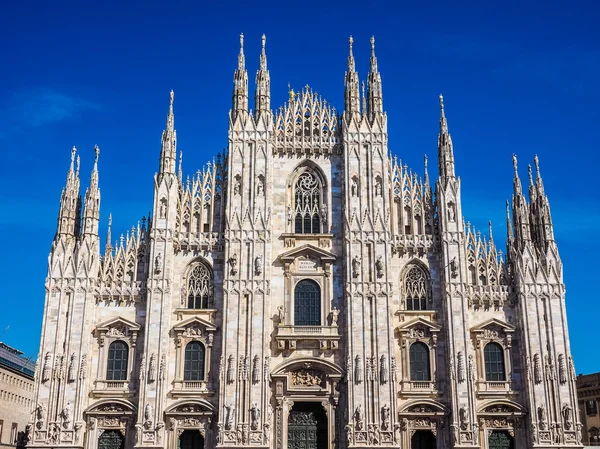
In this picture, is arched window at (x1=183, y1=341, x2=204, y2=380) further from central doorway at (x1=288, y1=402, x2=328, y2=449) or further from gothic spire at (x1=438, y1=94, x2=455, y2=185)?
gothic spire at (x1=438, y1=94, x2=455, y2=185)

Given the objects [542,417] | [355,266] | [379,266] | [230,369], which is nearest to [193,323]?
[230,369]

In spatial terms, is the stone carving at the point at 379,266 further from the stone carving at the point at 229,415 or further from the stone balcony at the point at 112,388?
the stone balcony at the point at 112,388

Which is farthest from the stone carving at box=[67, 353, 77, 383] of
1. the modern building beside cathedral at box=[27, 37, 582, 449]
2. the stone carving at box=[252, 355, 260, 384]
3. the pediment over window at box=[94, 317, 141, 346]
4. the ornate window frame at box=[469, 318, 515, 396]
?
the ornate window frame at box=[469, 318, 515, 396]

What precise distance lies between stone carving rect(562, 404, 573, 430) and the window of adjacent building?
23300 millimetres

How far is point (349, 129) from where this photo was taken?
148ft

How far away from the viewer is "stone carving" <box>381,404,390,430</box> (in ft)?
130

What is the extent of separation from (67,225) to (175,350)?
960cm

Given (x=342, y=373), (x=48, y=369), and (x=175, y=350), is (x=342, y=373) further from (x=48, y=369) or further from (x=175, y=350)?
(x=48, y=369)

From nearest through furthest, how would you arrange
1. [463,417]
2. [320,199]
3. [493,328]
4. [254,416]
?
1. [254,416]
2. [463,417]
3. [493,328]
4. [320,199]

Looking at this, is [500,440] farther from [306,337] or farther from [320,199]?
[320,199]

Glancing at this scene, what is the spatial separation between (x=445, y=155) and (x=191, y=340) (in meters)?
18.3

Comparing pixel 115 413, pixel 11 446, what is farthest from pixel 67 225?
pixel 11 446

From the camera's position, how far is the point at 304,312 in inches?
1672

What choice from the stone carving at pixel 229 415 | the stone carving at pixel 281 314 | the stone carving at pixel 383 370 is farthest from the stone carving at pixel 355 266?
the stone carving at pixel 229 415
